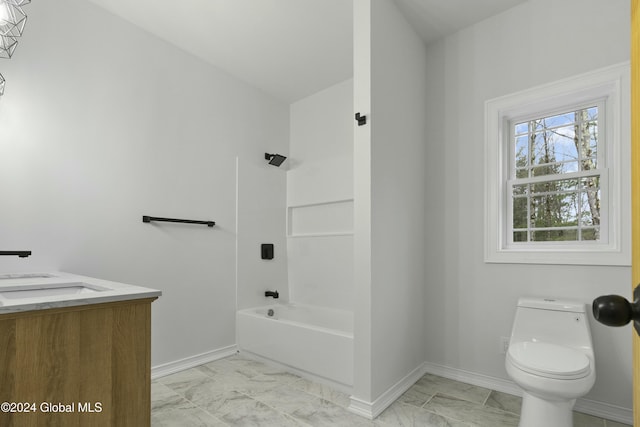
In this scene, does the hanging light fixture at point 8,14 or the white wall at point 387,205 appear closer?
the hanging light fixture at point 8,14

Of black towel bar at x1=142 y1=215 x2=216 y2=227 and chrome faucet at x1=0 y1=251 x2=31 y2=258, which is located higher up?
black towel bar at x1=142 y1=215 x2=216 y2=227

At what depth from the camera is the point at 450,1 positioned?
231cm

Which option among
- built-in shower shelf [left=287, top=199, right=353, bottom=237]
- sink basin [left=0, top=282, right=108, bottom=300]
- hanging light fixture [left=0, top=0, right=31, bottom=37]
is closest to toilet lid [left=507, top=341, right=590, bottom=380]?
built-in shower shelf [left=287, top=199, right=353, bottom=237]

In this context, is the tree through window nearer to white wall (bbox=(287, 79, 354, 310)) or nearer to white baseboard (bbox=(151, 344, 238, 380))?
white wall (bbox=(287, 79, 354, 310))

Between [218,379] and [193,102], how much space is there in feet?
7.48

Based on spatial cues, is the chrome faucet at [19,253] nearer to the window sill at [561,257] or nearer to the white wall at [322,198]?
the white wall at [322,198]

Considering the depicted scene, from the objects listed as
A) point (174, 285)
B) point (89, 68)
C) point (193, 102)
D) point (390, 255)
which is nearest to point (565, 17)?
point (390, 255)

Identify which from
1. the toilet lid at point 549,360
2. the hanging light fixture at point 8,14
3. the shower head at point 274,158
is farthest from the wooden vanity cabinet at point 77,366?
the shower head at point 274,158

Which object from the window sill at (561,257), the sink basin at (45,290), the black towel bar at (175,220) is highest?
the black towel bar at (175,220)

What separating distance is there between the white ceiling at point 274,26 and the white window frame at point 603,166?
740 mm

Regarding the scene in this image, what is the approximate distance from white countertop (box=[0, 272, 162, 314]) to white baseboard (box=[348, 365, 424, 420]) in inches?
55.8

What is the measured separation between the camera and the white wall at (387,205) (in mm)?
2061

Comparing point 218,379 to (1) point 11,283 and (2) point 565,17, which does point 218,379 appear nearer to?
(1) point 11,283

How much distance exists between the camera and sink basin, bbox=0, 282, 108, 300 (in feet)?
4.75
